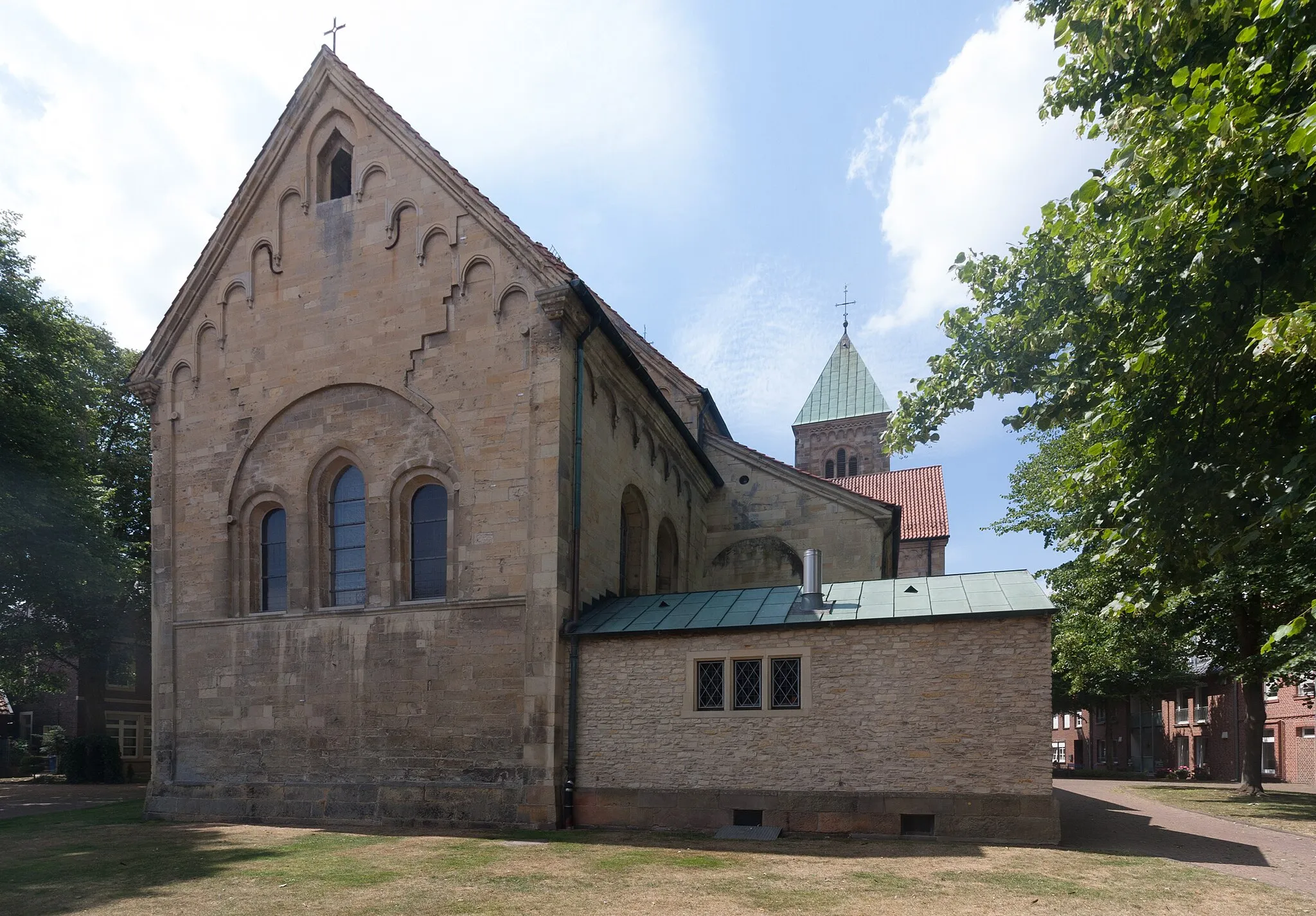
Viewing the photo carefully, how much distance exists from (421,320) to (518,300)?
6.81ft

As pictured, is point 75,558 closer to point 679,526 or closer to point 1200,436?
point 679,526

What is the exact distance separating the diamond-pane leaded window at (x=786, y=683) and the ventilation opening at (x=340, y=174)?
1312cm

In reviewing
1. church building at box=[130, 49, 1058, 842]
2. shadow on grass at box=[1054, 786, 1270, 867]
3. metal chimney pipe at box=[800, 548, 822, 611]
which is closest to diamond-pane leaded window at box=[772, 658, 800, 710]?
church building at box=[130, 49, 1058, 842]

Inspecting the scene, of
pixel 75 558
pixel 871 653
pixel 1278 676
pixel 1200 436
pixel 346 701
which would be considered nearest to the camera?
pixel 1200 436

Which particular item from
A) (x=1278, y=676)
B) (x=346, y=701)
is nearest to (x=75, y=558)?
(x=346, y=701)

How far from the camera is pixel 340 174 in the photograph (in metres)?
19.5

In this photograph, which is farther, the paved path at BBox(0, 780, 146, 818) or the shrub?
the shrub

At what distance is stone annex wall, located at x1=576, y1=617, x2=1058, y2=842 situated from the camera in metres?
13.5

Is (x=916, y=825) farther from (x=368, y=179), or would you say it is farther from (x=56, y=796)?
(x=56, y=796)

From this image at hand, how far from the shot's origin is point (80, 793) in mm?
26000

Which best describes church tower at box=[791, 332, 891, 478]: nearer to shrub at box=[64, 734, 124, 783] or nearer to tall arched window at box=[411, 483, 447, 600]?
shrub at box=[64, 734, 124, 783]

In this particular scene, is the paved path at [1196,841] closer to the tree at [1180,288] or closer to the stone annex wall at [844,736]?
the stone annex wall at [844,736]

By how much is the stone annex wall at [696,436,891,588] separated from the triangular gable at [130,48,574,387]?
1011cm

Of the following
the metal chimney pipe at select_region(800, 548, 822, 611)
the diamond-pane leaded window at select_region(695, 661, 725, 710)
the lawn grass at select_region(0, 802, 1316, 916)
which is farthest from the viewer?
the metal chimney pipe at select_region(800, 548, 822, 611)
